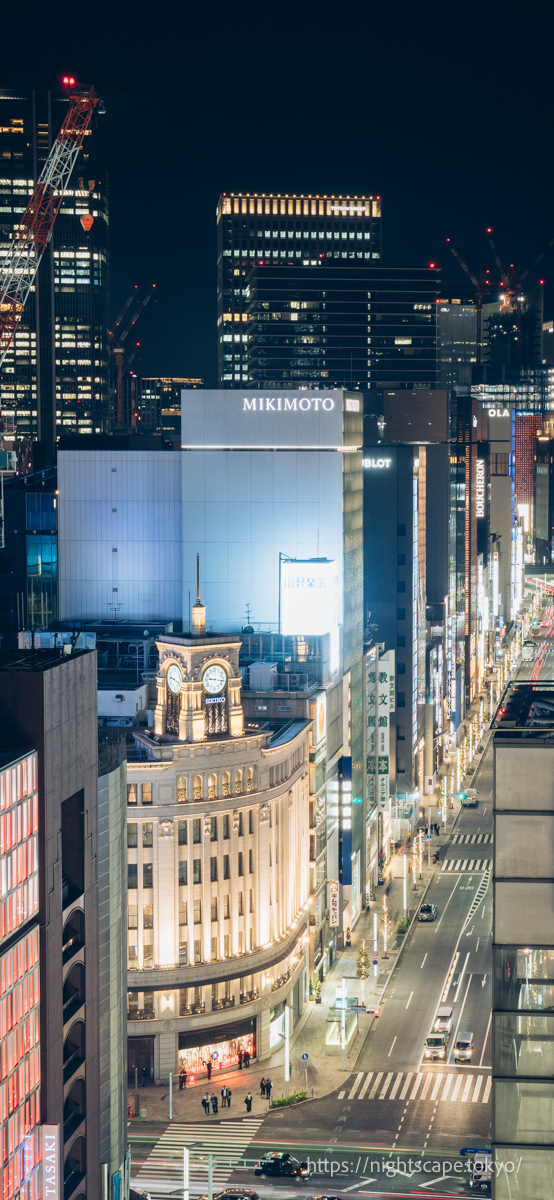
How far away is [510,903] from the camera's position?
5025 cm

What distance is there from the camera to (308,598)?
463ft

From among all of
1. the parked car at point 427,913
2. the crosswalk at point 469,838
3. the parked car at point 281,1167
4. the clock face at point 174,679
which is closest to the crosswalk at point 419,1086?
the parked car at point 281,1167

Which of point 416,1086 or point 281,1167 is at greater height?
point 281,1167

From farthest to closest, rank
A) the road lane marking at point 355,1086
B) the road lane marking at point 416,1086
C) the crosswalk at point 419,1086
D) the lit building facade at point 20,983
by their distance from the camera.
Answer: the road lane marking at point 355,1086 → the road lane marking at point 416,1086 → the crosswalk at point 419,1086 → the lit building facade at point 20,983

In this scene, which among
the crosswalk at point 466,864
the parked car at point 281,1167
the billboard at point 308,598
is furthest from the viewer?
the crosswalk at point 466,864

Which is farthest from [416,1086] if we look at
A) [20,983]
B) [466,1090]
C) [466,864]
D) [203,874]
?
[466,864]

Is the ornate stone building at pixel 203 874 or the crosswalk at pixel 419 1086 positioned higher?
the ornate stone building at pixel 203 874

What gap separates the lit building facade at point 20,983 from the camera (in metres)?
61.8

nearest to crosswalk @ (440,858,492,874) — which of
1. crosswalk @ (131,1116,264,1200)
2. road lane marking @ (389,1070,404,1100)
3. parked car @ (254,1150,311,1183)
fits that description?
road lane marking @ (389,1070,404,1100)

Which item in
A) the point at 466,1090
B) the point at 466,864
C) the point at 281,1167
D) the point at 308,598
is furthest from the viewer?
the point at 466,864

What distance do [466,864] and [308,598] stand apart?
134 ft

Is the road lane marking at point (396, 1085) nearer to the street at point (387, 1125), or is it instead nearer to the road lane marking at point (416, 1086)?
the street at point (387, 1125)

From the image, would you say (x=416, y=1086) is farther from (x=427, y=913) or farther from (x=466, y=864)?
(x=466, y=864)

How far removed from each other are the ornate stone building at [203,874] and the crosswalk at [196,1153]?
27.8ft
